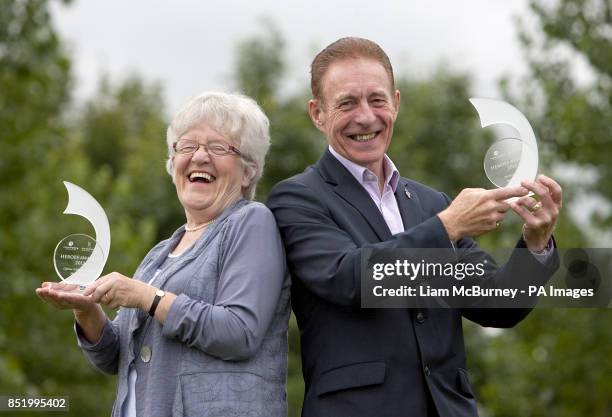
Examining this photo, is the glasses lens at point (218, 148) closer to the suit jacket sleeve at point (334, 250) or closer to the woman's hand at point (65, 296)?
the suit jacket sleeve at point (334, 250)

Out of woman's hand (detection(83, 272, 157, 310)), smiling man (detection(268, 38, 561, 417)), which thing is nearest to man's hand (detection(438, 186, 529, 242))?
smiling man (detection(268, 38, 561, 417))

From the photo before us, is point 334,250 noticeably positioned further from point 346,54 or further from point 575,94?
point 575,94

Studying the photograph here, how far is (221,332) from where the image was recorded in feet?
13.2

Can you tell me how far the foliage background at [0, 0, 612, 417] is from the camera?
13.5 m

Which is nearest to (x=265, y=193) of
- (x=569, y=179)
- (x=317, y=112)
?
(x=569, y=179)

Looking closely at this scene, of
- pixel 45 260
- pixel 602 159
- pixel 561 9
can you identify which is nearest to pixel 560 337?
pixel 602 159

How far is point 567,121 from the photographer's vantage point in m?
13.6

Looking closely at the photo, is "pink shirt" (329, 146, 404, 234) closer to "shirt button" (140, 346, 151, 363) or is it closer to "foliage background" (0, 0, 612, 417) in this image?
"shirt button" (140, 346, 151, 363)

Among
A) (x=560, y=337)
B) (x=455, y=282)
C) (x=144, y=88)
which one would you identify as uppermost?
(x=144, y=88)

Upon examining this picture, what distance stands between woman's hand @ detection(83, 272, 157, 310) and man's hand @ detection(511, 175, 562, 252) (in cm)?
141

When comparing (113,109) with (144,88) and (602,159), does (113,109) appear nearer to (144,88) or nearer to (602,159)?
(144,88)

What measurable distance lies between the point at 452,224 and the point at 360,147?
640mm

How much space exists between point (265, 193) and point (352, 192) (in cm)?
1409

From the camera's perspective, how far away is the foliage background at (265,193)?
13.5 m
